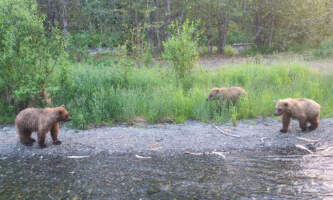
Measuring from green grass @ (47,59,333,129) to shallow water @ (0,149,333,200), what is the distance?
2.31 metres

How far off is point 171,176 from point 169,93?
4.29m

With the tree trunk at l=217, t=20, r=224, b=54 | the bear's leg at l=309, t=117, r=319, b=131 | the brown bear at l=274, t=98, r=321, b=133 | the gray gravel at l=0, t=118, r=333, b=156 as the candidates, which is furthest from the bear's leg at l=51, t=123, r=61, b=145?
the tree trunk at l=217, t=20, r=224, b=54

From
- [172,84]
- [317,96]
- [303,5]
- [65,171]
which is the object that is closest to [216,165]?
[65,171]

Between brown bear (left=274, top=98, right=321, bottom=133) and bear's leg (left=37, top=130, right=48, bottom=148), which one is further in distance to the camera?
brown bear (left=274, top=98, right=321, bottom=133)

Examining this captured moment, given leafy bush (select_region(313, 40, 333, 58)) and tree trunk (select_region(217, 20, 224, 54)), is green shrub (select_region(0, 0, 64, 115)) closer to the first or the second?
leafy bush (select_region(313, 40, 333, 58))

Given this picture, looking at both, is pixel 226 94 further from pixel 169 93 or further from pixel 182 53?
pixel 182 53

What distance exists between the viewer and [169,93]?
9898 millimetres

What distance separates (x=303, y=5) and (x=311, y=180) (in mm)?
18005

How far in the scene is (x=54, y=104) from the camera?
31.8 feet

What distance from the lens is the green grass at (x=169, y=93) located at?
30.6 ft

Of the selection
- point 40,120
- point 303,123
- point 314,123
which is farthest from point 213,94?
point 40,120

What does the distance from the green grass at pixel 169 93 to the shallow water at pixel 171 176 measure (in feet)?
7.58

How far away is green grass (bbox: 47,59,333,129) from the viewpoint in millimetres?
9312

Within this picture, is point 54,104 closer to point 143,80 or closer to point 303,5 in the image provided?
point 143,80
